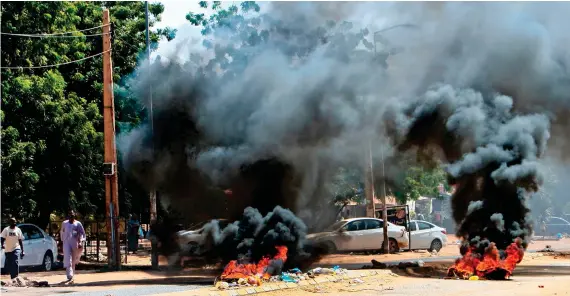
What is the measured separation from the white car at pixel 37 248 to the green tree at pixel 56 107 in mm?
1629

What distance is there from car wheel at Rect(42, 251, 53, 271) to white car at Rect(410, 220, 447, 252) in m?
13.3

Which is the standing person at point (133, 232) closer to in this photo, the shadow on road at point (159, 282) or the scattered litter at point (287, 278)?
the shadow on road at point (159, 282)

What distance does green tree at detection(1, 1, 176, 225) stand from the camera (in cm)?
2220

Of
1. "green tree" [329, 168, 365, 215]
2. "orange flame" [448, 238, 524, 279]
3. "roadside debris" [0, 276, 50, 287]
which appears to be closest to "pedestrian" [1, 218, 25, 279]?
"roadside debris" [0, 276, 50, 287]

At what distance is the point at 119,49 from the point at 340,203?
1228 cm

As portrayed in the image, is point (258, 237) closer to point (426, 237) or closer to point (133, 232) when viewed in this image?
point (133, 232)

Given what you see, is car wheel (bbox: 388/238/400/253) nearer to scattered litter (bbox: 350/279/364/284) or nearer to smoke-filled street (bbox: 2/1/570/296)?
smoke-filled street (bbox: 2/1/570/296)

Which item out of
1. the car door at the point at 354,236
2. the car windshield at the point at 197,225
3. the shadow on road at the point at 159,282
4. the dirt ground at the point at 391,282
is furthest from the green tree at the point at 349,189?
the shadow on road at the point at 159,282

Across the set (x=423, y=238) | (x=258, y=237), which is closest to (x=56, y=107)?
(x=258, y=237)

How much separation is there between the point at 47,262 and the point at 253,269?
27.0 ft

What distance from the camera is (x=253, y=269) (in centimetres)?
1673

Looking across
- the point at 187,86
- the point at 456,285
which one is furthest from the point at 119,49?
the point at 456,285

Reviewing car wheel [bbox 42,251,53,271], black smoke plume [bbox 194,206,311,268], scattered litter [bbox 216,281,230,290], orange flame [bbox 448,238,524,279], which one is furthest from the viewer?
car wheel [bbox 42,251,53,271]

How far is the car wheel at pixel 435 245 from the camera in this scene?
29.8m
